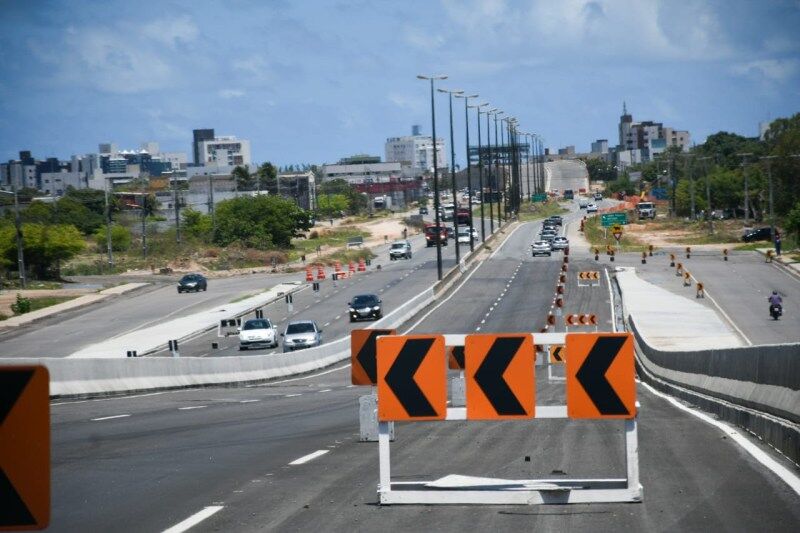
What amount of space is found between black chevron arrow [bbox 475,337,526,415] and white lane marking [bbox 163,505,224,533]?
2.44m

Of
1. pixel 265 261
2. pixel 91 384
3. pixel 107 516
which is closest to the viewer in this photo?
pixel 107 516

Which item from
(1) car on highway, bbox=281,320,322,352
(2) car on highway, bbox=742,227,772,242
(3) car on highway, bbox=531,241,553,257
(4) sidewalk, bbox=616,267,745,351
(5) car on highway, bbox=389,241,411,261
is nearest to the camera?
(4) sidewalk, bbox=616,267,745,351

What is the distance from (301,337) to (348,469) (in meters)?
37.8

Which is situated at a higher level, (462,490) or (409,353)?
(409,353)

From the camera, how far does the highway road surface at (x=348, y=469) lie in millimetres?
10047

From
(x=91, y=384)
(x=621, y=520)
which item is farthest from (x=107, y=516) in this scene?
(x=91, y=384)

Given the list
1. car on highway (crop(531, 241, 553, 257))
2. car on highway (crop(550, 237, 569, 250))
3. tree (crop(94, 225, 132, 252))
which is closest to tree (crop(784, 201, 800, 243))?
car on highway (crop(550, 237, 569, 250))

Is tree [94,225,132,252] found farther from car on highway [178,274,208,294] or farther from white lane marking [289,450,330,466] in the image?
white lane marking [289,450,330,466]

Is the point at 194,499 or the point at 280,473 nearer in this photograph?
the point at 194,499

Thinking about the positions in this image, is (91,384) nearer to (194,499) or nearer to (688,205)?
(194,499)

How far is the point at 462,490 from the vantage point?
428 inches

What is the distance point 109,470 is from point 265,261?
10962 cm

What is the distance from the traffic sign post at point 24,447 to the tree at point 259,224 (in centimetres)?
12988

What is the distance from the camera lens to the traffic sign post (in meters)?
5.43
